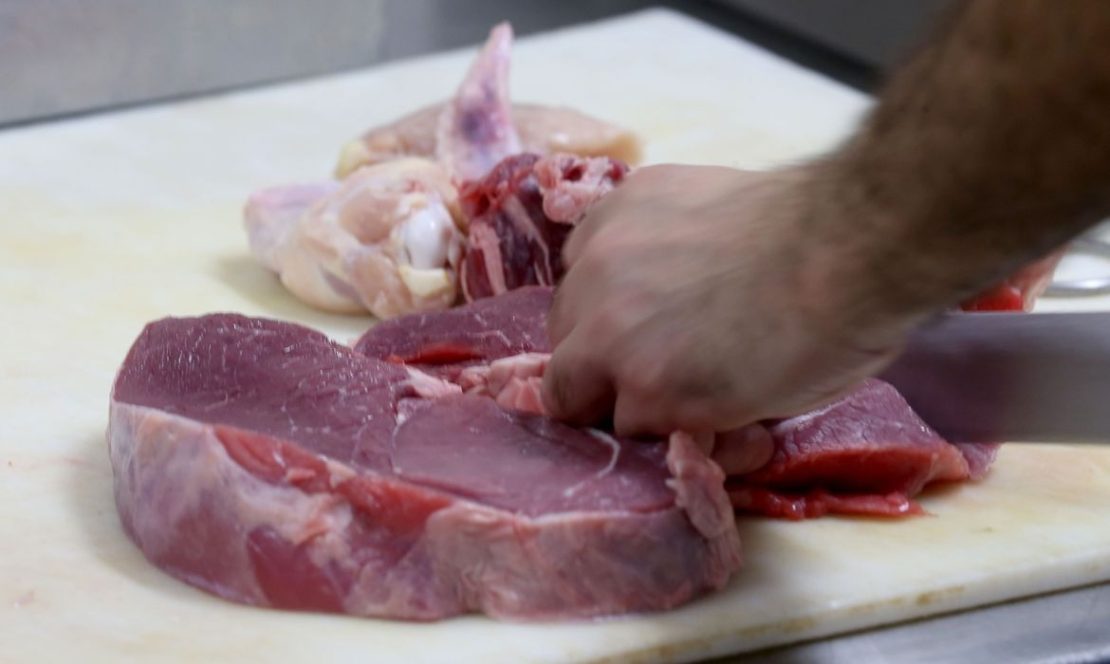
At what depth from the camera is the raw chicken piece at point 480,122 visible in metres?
3.09

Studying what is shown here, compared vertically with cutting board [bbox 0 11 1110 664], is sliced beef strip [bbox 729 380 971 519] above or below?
above

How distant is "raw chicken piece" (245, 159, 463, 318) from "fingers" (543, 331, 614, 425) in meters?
0.75

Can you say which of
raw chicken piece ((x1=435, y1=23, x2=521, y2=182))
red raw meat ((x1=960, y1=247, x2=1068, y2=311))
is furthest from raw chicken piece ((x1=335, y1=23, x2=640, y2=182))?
red raw meat ((x1=960, y1=247, x2=1068, y2=311))

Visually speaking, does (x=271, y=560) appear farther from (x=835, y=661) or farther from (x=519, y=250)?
(x=519, y=250)

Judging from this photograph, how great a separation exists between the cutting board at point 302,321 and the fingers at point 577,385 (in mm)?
281

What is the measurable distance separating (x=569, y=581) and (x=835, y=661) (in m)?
0.35

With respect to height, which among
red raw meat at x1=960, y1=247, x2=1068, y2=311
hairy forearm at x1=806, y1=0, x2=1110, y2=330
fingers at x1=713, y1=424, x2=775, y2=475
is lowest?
fingers at x1=713, y1=424, x2=775, y2=475

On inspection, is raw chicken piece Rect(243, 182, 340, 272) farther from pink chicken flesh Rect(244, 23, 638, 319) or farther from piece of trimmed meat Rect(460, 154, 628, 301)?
piece of trimmed meat Rect(460, 154, 628, 301)

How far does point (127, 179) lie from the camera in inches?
132

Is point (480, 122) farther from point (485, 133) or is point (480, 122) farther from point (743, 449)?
point (743, 449)

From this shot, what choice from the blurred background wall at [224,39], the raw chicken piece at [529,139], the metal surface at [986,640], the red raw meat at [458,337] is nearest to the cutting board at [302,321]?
the metal surface at [986,640]

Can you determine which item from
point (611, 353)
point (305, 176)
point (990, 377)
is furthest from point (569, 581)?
point (305, 176)

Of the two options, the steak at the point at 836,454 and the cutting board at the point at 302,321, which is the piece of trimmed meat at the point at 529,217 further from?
the steak at the point at 836,454

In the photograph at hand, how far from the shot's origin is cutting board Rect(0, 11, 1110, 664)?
1825 millimetres
